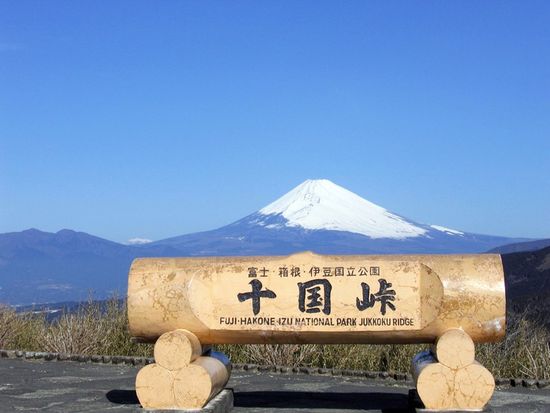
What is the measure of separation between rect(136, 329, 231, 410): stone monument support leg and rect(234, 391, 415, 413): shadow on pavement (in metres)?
1.23

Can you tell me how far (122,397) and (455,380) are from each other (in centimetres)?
332

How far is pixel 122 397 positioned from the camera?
861cm

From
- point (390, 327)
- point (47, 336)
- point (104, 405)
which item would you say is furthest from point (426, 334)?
point (47, 336)

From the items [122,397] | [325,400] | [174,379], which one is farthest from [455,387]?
[122,397]

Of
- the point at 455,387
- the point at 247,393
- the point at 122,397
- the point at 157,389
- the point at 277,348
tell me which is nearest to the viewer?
the point at 455,387

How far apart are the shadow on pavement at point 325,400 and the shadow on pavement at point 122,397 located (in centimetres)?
99

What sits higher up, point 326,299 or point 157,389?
point 326,299

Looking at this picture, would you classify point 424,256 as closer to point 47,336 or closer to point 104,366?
point 104,366

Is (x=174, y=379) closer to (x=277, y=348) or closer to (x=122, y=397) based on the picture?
(x=122, y=397)

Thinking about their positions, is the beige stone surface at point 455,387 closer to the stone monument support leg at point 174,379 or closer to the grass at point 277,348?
the stone monument support leg at point 174,379

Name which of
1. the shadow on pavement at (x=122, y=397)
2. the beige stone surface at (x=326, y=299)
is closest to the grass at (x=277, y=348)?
the shadow on pavement at (x=122, y=397)

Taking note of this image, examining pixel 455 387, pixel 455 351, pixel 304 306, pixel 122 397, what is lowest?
pixel 122 397

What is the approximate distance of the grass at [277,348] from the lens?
1146 centimetres

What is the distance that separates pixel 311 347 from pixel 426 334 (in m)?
4.52
